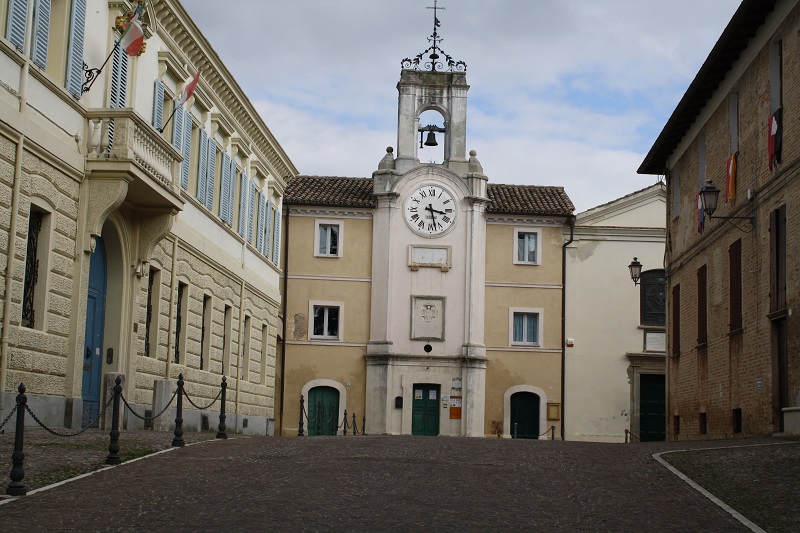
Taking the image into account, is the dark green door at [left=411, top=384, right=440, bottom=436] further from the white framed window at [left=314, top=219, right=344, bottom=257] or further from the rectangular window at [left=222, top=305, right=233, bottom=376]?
the rectangular window at [left=222, top=305, right=233, bottom=376]

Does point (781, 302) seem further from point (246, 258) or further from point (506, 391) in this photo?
point (506, 391)

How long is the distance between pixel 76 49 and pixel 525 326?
3044cm

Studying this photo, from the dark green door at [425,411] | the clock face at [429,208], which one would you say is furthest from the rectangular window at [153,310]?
the clock face at [429,208]

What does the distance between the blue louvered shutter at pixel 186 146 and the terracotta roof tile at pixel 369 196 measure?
64.8 ft

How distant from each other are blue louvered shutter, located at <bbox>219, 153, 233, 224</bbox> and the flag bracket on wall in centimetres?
970

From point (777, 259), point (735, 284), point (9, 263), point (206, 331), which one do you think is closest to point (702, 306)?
point (735, 284)

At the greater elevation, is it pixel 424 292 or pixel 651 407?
pixel 424 292

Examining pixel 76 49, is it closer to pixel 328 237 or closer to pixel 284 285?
pixel 284 285

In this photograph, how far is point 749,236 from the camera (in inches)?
934

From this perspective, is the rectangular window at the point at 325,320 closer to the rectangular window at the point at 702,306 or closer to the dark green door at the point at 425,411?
the dark green door at the point at 425,411

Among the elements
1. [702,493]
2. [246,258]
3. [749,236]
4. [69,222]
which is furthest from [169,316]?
[702,493]

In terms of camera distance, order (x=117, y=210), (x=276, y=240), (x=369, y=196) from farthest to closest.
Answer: (x=369, y=196), (x=276, y=240), (x=117, y=210)

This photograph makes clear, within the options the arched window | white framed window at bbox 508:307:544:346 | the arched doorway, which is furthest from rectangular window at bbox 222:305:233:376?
the arched window

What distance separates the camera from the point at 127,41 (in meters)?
21.0
